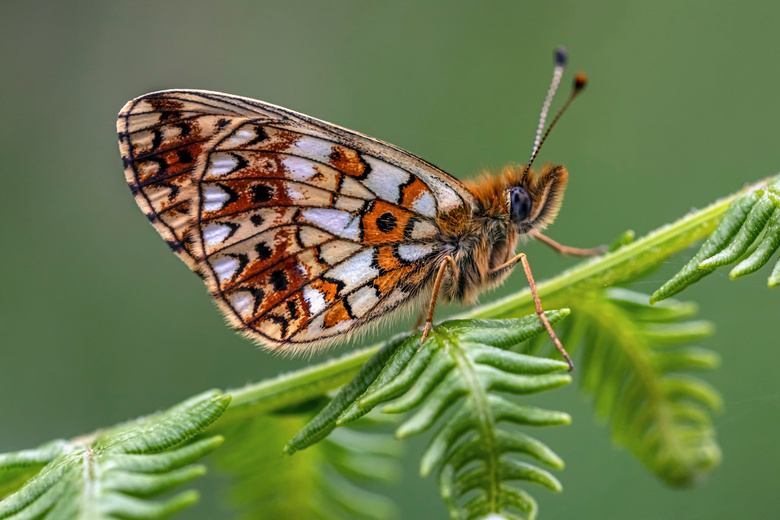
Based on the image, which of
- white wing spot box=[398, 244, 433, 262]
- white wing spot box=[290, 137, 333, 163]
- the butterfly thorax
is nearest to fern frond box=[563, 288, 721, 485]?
the butterfly thorax

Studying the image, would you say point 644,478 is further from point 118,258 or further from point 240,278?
point 118,258

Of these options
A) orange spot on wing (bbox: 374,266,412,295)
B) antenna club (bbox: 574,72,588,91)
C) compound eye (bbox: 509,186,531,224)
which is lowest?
orange spot on wing (bbox: 374,266,412,295)

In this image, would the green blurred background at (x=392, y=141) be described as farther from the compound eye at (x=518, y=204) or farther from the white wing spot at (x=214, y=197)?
the white wing spot at (x=214, y=197)

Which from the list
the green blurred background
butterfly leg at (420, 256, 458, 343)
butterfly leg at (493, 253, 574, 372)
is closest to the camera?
butterfly leg at (493, 253, 574, 372)

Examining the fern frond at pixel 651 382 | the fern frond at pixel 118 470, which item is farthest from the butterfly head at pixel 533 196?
the fern frond at pixel 118 470

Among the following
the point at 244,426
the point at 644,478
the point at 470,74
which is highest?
the point at 470,74

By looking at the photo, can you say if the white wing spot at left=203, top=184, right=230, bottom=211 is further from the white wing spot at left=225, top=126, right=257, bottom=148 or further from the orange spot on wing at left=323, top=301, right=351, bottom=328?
the orange spot on wing at left=323, top=301, right=351, bottom=328

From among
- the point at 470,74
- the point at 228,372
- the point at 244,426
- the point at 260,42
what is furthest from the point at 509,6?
the point at 244,426
